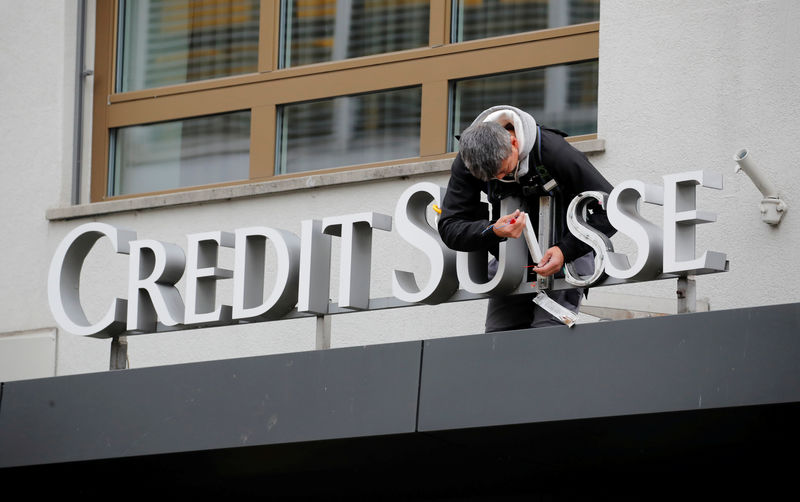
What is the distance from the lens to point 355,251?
28.8ft

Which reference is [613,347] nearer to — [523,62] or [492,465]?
[492,465]

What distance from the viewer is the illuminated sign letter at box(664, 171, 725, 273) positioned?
7.59 metres

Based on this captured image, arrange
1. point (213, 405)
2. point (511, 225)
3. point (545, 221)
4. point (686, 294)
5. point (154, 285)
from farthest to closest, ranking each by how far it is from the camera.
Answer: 1. point (154, 285)
2. point (213, 405)
3. point (545, 221)
4. point (511, 225)
5. point (686, 294)

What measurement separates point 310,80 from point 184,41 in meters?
1.36

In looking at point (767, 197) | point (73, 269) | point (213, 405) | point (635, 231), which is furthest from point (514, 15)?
point (213, 405)

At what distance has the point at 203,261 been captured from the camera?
9289mm

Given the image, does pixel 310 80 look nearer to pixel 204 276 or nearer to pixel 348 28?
pixel 348 28

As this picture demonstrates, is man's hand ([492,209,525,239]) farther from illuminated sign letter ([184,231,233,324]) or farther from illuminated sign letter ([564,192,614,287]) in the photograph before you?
illuminated sign letter ([184,231,233,324])

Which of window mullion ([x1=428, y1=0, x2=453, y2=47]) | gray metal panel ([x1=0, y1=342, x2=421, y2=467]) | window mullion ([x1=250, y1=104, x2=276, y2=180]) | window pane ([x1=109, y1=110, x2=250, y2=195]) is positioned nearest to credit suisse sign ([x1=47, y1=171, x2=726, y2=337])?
gray metal panel ([x1=0, y1=342, x2=421, y2=467])

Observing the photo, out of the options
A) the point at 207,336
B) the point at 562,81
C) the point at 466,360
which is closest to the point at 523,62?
the point at 562,81

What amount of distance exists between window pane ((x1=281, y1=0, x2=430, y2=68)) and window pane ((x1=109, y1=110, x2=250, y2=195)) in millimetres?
699

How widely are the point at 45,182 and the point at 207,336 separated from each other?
203cm

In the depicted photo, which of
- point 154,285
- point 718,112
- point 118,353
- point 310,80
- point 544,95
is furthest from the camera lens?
point 310,80

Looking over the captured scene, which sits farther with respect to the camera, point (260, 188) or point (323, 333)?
point (260, 188)
